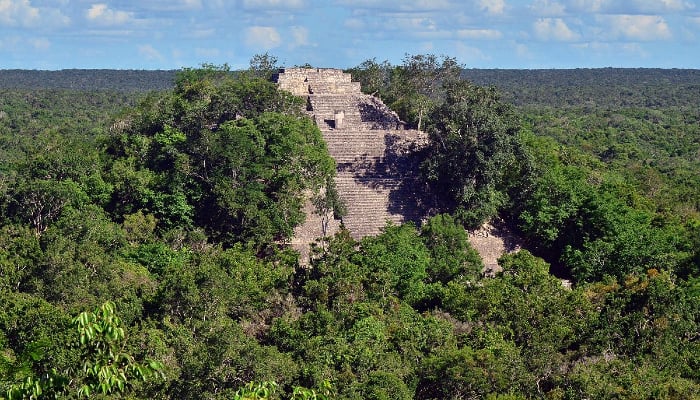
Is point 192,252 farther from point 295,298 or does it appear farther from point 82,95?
point 82,95

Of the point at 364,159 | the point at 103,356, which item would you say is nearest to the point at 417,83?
the point at 364,159

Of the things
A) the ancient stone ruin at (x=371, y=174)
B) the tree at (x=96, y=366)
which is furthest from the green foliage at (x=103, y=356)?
the ancient stone ruin at (x=371, y=174)

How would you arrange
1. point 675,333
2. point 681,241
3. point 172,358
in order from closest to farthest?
point 172,358 → point 675,333 → point 681,241

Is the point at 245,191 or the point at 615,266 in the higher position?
the point at 245,191

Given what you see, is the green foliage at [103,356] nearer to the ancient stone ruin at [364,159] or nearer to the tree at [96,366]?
the tree at [96,366]

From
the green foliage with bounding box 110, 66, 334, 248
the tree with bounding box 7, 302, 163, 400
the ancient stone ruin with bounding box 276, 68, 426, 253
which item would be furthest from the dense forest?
the tree with bounding box 7, 302, 163, 400

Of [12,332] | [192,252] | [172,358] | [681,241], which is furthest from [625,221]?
[12,332]

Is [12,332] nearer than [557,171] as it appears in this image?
Answer: Yes

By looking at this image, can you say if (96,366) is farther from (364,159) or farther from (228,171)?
(364,159)
